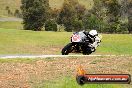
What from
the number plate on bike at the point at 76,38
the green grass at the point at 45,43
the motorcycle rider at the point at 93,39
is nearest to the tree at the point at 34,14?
the green grass at the point at 45,43

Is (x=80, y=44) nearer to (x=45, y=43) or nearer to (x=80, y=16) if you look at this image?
(x=45, y=43)

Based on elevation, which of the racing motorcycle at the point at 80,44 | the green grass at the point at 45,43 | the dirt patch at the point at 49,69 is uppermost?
the racing motorcycle at the point at 80,44

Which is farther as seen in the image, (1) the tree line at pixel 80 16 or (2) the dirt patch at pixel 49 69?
(1) the tree line at pixel 80 16

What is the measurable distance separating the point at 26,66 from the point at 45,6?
66338 mm

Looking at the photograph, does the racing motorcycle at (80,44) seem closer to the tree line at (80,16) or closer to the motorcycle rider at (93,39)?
the motorcycle rider at (93,39)

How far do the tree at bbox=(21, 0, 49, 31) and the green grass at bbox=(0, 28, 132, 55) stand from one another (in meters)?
26.1

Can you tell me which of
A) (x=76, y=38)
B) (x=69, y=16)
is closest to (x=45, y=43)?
(x=69, y=16)

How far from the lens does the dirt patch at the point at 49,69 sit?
11297 millimetres

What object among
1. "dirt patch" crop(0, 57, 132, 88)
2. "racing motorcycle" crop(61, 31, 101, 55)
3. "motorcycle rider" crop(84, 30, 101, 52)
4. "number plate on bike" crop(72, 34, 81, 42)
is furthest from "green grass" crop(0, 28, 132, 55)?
"motorcycle rider" crop(84, 30, 101, 52)

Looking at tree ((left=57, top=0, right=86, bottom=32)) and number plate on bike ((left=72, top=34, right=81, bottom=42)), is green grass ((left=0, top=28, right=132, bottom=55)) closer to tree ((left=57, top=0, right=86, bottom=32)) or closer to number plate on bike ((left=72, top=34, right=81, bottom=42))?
tree ((left=57, top=0, right=86, bottom=32))

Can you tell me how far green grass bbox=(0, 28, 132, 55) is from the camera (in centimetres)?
3966

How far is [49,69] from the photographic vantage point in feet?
43.6

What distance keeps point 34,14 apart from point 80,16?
924cm

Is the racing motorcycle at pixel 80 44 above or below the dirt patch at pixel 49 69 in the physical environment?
above
